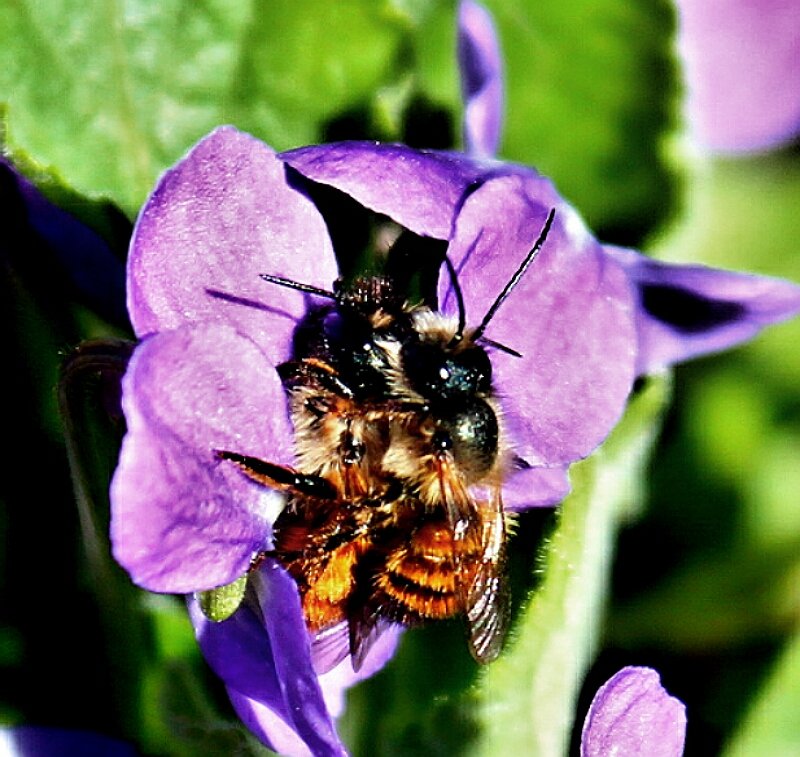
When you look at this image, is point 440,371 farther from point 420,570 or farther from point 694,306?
point 694,306

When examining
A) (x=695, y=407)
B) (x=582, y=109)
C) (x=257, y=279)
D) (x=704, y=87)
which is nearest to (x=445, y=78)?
(x=582, y=109)

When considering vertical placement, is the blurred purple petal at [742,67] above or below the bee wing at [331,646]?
above

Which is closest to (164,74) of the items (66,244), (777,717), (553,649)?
(66,244)

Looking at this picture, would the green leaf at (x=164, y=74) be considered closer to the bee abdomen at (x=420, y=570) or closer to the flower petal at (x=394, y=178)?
the flower petal at (x=394, y=178)

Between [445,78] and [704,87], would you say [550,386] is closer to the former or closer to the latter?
[445,78]

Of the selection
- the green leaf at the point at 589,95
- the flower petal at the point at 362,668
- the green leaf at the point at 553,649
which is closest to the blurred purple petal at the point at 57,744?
the flower petal at the point at 362,668
